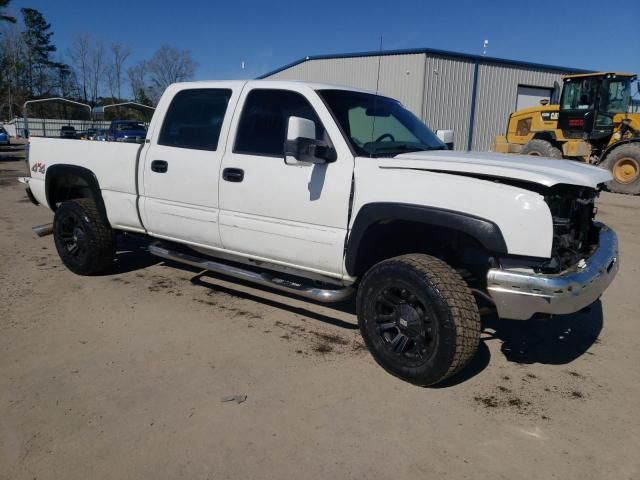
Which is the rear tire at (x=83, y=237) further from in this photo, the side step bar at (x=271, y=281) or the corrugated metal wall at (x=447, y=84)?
the corrugated metal wall at (x=447, y=84)

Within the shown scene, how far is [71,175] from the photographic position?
5.56 meters

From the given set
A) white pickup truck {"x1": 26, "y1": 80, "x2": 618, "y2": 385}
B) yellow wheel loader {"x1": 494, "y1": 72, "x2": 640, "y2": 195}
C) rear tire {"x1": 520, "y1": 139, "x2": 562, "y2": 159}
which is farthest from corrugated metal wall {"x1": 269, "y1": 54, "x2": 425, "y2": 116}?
white pickup truck {"x1": 26, "y1": 80, "x2": 618, "y2": 385}

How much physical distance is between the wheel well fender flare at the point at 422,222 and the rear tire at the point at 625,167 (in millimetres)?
11760

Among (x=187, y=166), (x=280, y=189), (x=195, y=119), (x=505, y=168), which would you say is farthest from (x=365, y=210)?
(x=195, y=119)

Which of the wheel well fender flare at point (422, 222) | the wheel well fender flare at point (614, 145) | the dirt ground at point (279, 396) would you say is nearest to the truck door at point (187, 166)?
the dirt ground at point (279, 396)

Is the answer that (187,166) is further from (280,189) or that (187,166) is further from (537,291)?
(537,291)

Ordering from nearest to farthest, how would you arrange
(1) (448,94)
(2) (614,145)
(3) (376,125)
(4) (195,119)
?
(3) (376,125) < (4) (195,119) < (2) (614,145) < (1) (448,94)

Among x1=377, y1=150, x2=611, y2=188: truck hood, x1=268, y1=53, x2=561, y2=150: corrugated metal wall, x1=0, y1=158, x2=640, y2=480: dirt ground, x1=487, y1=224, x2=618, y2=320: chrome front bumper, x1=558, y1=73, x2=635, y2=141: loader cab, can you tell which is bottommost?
x1=0, y1=158, x2=640, y2=480: dirt ground

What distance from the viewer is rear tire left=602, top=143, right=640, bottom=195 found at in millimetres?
13023

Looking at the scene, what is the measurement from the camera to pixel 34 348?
387 cm

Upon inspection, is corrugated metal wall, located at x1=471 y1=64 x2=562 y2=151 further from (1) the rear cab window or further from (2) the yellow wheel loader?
(1) the rear cab window

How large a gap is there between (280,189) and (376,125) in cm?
95

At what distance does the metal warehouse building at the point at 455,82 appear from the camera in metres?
21.4

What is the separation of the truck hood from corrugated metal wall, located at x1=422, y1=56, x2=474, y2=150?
1841 cm
